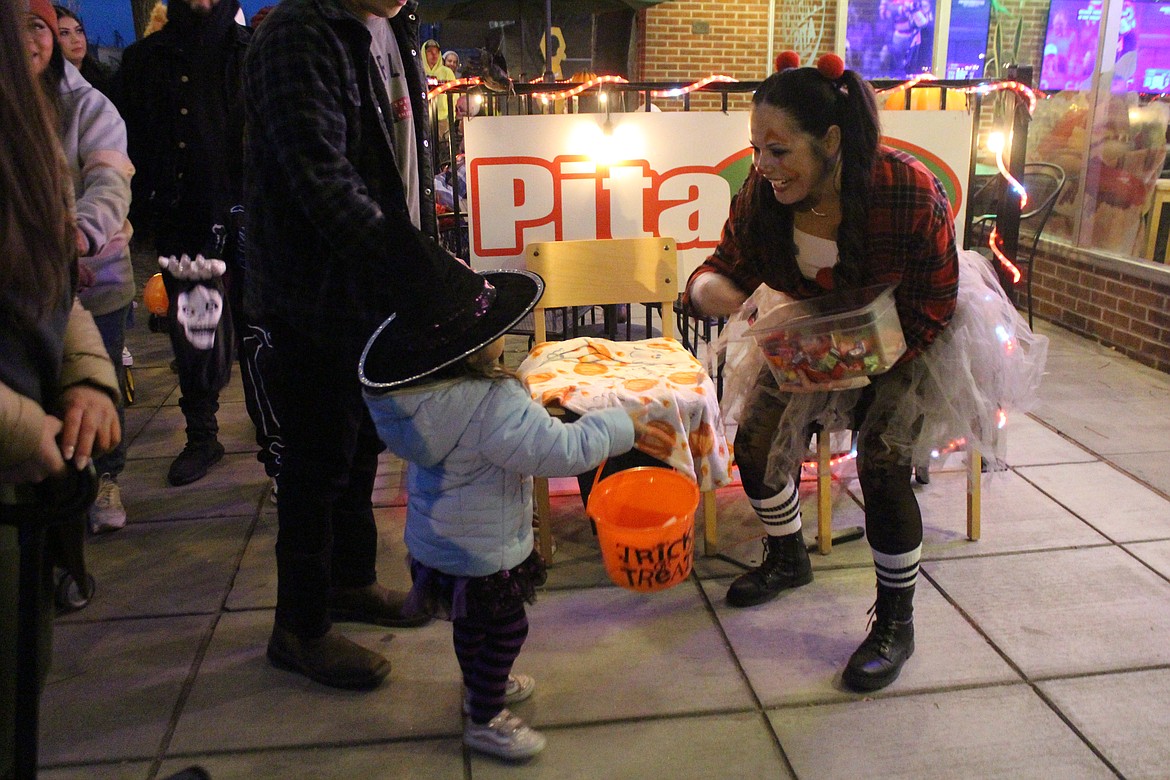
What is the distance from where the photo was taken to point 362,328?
92.3 inches

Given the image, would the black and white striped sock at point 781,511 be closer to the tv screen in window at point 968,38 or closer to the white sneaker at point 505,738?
the white sneaker at point 505,738

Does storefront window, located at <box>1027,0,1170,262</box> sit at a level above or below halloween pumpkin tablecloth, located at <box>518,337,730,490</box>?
above

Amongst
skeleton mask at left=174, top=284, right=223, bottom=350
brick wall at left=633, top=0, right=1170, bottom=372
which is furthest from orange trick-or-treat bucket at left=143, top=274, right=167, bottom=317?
brick wall at left=633, top=0, right=1170, bottom=372

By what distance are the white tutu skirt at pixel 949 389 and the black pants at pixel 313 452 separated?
3.97 feet

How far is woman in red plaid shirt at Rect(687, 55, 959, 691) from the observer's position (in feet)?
8.02

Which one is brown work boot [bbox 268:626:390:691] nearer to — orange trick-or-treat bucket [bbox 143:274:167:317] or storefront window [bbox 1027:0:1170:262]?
orange trick-or-treat bucket [bbox 143:274:167:317]

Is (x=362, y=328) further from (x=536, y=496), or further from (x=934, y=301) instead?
(x=934, y=301)

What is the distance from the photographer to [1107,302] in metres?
6.06

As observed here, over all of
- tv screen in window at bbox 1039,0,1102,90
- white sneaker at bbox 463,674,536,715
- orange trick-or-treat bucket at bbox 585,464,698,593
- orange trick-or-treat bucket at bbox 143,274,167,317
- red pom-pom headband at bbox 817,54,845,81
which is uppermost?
tv screen in window at bbox 1039,0,1102,90

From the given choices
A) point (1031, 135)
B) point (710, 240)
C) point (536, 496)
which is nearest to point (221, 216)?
point (536, 496)

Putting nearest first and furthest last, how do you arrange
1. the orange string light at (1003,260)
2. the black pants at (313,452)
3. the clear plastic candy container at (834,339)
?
the black pants at (313,452), the clear plastic candy container at (834,339), the orange string light at (1003,260)

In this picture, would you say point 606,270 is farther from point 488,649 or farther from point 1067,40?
point 1067,40

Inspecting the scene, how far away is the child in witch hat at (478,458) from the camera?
200 cm

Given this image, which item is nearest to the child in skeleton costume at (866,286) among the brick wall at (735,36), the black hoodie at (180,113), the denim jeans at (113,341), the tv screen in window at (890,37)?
the black hoodie at (180,113)
